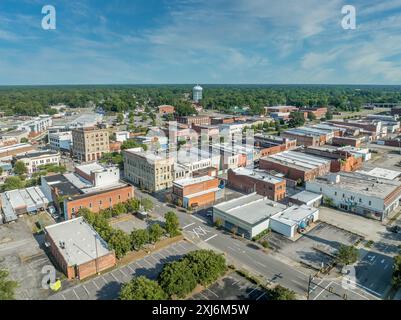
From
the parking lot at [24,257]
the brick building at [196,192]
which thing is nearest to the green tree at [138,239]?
the parking lot at [24,257]

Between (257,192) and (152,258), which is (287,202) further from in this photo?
(152,258)

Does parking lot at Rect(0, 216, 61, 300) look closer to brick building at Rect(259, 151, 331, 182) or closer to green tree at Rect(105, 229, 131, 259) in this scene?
green tree at Rect(105, 229, 131, 259)

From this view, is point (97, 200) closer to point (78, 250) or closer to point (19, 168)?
point (78, 250)

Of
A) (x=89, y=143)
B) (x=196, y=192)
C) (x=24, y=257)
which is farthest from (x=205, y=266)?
(x=89, y=143)

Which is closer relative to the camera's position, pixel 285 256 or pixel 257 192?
pixel 285 256

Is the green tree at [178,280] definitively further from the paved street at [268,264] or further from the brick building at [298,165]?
the brick building at [298,165]

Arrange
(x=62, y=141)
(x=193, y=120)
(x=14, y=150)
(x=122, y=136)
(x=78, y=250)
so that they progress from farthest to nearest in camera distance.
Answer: (x=193, y=120) → (x=122, y=136) → (x=62, y=141) → (x=14, y=150) → (x=78, y=250)
